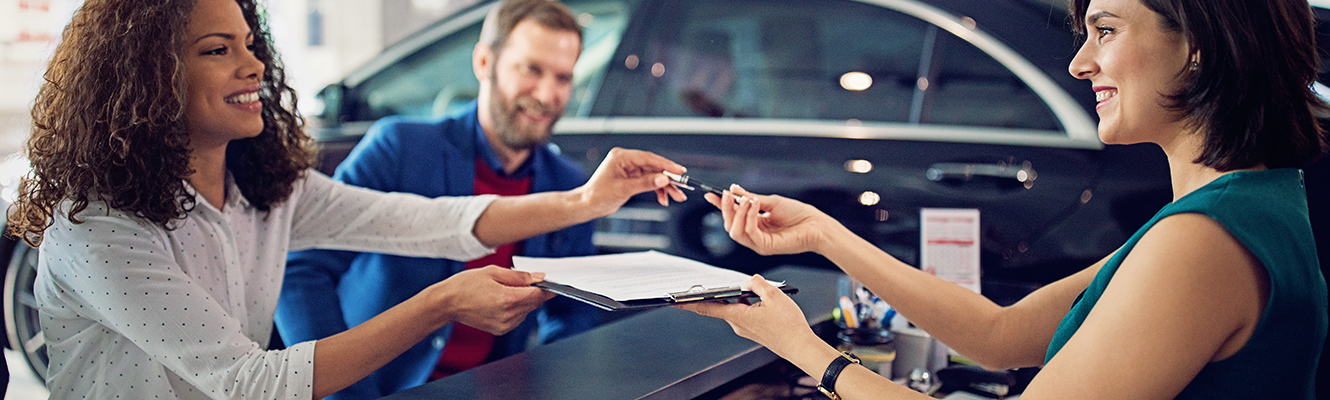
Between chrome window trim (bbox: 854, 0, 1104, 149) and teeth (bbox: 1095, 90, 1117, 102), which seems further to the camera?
chrome window trim (bbox: 854, 0, 1104, 149)

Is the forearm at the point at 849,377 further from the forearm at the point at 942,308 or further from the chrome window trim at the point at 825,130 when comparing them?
the chrome window trim at the point at 825,130

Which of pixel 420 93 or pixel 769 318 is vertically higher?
pixel 420 93

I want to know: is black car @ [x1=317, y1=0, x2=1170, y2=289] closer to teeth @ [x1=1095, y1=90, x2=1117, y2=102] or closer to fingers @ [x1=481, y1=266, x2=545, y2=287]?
teeth @ [x1=1095, y1=90, x2=1117, y2=102]

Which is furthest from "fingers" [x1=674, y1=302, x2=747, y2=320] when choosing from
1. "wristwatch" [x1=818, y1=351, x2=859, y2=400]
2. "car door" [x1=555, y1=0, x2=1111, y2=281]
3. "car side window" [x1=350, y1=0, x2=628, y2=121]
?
"car side window" [x1=350, y1=0, x2=628, y2=121]

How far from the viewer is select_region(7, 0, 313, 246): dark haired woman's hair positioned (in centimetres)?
105

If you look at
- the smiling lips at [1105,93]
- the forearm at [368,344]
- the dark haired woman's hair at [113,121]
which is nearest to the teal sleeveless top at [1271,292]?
the smiling lips at [1105,93]

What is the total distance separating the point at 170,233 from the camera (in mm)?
1110

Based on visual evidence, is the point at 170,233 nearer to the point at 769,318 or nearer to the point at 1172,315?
the point at 769,318

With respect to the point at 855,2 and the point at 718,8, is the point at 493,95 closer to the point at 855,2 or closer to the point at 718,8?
the point at 718,8

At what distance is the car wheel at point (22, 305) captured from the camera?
251 cm

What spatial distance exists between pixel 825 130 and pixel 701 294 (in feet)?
3.58

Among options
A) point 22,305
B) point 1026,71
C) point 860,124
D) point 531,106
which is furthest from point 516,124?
point 22,305

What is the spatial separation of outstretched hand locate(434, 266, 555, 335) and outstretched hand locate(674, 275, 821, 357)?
0.76 ft

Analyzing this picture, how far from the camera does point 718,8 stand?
7.61 feet
